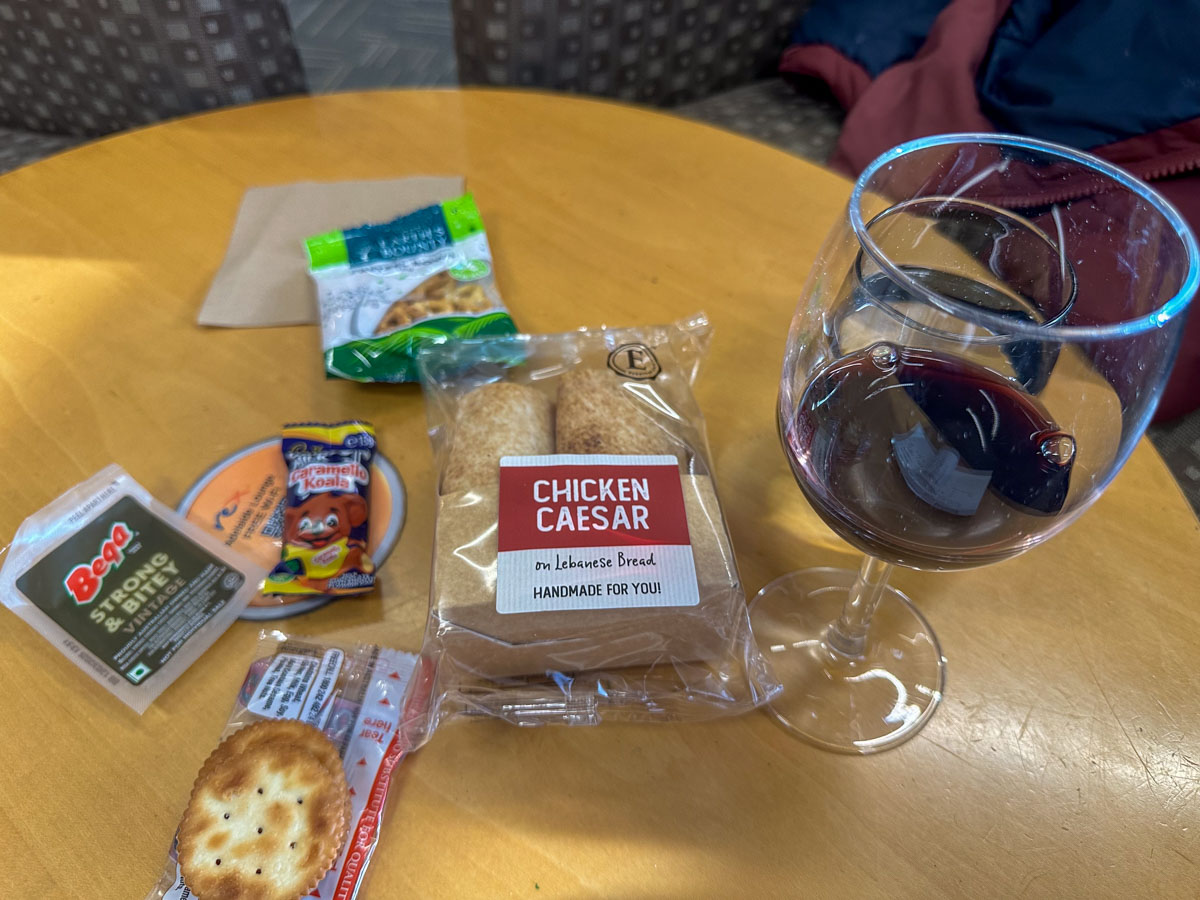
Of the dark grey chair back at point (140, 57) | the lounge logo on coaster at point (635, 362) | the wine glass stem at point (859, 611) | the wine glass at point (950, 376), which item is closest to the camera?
the wine glass at point (950, 376)

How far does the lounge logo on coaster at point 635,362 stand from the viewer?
1.84ft

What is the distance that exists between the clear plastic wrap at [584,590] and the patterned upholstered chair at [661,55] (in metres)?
0.97

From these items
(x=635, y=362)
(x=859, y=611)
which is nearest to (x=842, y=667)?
(x=859, y=611)

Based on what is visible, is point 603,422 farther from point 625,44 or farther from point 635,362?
point 625,44

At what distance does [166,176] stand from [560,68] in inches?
28.6

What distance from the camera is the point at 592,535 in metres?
0.44

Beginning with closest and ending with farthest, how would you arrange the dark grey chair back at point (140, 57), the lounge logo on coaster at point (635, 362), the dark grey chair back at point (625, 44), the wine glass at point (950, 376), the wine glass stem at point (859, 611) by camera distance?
1. the wine glass at point (950, 376)
2. the wine glass stem at point (859, 611)
3. the lounge logo on coaster at point (635, 362)
4. the dark grey chair back at point (140, 57)
5. the dark grey chair back at point (625, 44)

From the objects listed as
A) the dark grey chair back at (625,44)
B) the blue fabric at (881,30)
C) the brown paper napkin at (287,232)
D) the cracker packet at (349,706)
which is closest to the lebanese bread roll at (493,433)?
the cracker packet at (349,706)

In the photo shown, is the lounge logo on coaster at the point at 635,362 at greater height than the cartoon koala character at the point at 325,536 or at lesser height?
greater

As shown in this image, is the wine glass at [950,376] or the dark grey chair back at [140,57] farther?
the dark grey chair back at [140,57]

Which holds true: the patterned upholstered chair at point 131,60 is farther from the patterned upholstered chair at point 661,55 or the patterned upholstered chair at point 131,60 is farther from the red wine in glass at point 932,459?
the red wine in glass at point 932,459

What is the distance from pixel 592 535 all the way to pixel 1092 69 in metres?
1.06

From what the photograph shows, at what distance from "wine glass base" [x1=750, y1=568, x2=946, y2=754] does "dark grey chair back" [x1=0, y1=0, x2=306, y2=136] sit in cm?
114

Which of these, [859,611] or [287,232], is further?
[287,232]
